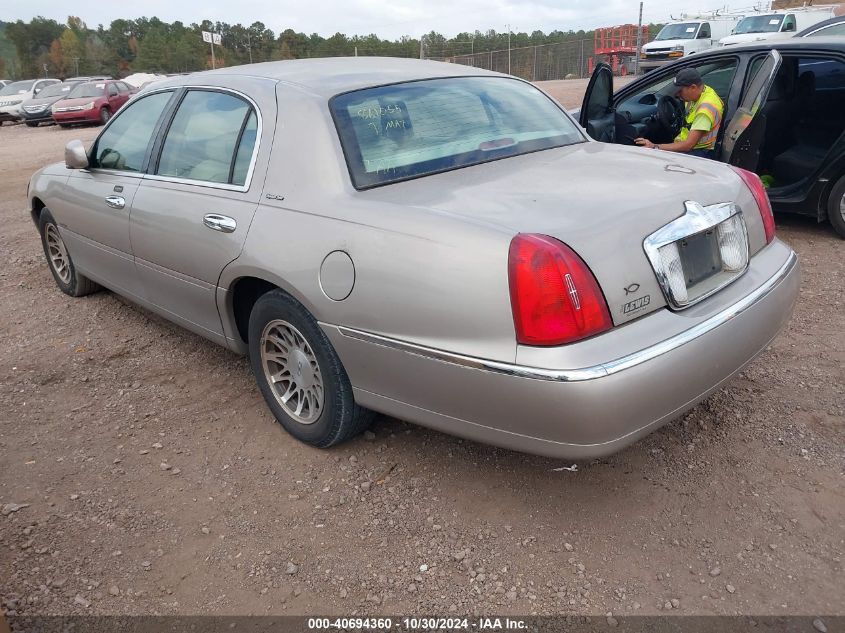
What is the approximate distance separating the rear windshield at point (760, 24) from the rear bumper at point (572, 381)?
78.2 ft

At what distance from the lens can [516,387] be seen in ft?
7.33

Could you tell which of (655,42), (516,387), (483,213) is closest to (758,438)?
(516,387)

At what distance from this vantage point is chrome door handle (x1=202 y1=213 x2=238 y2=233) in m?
3.08

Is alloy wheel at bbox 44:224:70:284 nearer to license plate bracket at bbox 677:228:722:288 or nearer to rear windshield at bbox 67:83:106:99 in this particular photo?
license plate bracket at bbox 677:228:722:288

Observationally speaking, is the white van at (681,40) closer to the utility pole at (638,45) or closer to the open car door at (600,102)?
the utility pole at (638,45)

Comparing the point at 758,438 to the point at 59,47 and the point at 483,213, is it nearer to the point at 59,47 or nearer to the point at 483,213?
the point at 483,213

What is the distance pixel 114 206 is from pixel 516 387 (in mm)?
2826

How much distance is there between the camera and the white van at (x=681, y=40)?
2494cm

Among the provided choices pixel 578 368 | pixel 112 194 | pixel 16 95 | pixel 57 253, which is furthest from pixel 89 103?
pixel 578 368

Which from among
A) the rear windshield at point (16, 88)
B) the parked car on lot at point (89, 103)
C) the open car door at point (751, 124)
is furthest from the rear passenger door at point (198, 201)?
the rear windshield at point (16, 88)

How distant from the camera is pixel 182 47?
6756cm

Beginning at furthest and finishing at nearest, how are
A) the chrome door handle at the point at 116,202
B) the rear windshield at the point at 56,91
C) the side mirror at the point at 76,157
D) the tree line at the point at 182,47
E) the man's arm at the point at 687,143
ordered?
1. the tree line at the point at 182,47
2. the rear windshield at the point at 56,91
3. the man's arm at the point at 687,143
4. the side mirror at the point at 76,157
5. the chrome door handle at the point at 116,202

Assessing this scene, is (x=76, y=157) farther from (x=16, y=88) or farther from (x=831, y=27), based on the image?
(x=16, y=88)

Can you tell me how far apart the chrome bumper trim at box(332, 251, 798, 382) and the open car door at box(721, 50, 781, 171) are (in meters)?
2.48
